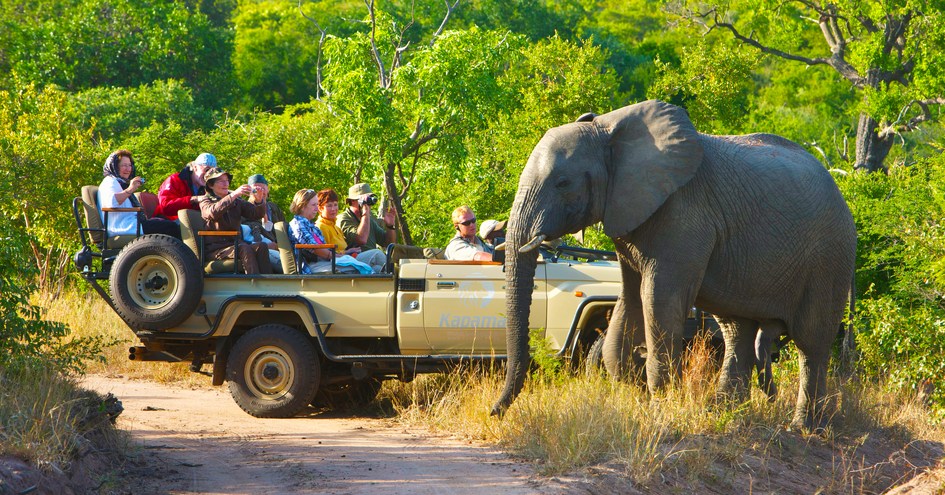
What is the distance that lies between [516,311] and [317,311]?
2.26m

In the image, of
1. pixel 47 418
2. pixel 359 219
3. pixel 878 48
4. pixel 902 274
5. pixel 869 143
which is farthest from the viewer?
pixel 869 143

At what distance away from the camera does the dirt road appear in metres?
6.83

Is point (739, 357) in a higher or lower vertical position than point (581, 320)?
lower

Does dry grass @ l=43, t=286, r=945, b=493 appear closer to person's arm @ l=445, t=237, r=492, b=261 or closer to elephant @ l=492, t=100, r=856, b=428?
elephant @ l=492, t=100, r=856, b=428

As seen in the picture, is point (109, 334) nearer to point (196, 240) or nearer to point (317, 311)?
point (196, 240)

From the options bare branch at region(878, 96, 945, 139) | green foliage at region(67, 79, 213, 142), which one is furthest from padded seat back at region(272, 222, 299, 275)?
green foliage at region(67, 79, 213, 142)

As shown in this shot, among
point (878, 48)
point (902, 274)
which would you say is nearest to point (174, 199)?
point (902, 274)

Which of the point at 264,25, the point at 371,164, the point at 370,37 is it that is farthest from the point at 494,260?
the point at 264,25

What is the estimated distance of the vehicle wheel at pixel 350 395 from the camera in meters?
10.5

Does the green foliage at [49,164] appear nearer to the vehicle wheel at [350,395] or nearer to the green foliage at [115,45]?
the vehicle wheel at [350,395]

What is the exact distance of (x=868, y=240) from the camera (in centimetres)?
1319

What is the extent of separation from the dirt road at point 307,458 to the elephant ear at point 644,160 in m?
1.95

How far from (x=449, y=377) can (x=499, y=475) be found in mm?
2446

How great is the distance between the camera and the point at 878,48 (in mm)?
23406
